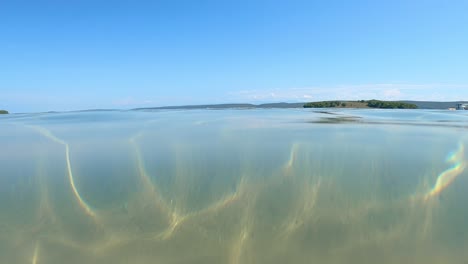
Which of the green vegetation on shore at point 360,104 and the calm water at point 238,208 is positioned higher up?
the green vegetation on shore at point 360,104

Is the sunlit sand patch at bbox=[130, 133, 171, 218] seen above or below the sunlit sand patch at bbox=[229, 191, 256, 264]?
above

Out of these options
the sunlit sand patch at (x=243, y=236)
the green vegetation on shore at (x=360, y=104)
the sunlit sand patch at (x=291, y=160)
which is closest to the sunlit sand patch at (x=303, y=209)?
the sunlit sand patch at (x=243, y=236)

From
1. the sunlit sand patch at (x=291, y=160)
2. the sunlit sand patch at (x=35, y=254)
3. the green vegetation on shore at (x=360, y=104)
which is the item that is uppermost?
the green vegetation on shore at (x=360, y=104)

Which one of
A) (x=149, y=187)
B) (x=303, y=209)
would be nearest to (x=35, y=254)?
(x=149, y=187)

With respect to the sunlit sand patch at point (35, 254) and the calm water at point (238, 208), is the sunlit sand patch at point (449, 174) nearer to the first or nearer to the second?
the calm water at point (238, 208)

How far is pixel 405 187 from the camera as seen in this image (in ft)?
10.4

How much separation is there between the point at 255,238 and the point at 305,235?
17.0 inches

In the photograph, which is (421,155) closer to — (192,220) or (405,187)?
(405,187)

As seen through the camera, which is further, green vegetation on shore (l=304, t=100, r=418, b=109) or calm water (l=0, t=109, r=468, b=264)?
green vegetation on shore (l=304, t=100, r=418, b=109)

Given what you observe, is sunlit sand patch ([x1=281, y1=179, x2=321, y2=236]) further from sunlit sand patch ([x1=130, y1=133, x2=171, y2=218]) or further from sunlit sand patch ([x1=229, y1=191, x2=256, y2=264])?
sunlit sand patch ([x1=130, y1=133, x2=171, y2=218])

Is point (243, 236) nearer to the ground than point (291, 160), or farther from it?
nearer to the ground

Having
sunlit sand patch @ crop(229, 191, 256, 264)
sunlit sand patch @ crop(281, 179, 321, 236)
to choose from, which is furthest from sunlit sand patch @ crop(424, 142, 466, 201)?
sunlit sand patch @ crop(229, 191, 256, 264)

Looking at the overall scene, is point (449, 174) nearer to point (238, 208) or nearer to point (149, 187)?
point (238, 208)

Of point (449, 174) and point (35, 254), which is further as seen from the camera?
point (449, 174)
